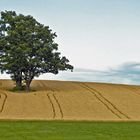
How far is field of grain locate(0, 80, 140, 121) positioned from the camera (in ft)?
143

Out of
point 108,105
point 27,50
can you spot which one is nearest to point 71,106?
Result: point 108,105

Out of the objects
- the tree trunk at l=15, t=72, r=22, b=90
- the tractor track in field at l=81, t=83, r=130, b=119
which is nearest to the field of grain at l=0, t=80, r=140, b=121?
the tractor track in field at l=81, t=83, r=130, b=119

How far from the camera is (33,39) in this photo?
6419 cm

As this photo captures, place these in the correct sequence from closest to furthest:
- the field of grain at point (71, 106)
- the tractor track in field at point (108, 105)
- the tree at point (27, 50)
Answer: the field of grain at point (71, 106) → the tractor track in field at point (108, 105) → the tree at point (27, 50)

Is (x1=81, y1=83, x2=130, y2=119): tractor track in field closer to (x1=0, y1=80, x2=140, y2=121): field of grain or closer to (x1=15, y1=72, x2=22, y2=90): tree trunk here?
(x1=0, y1=80, x2=140, y2=121): field of grain

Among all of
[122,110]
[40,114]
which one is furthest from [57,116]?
[122,110]

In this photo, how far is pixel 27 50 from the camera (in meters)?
61.5

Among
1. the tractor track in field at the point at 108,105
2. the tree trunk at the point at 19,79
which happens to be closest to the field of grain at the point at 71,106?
the tractor track in field at the point at 108,105

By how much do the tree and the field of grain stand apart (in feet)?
15.0

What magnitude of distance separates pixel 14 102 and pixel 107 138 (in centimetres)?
2840

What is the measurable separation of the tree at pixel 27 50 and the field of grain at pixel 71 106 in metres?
4.58

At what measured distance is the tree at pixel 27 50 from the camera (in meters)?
62.6

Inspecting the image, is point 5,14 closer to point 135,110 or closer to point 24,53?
point 24,53

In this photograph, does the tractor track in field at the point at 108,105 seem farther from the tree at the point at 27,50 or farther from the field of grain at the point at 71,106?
the tree at the point at 27,50
